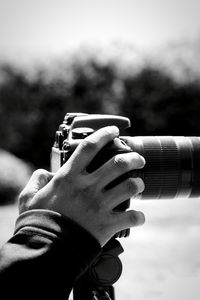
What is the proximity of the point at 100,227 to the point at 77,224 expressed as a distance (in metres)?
0.03

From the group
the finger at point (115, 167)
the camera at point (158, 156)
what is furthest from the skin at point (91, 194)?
the camera at point (158, 156)

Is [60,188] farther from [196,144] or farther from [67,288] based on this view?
[196,144]

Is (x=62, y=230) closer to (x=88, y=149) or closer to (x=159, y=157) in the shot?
Result: (x=88, y=149)

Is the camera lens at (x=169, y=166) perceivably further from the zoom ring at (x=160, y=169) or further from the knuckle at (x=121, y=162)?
the knuckle at (x=121, y=162)

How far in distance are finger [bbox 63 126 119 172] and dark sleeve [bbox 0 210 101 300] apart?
0.07 m

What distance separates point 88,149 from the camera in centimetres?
56

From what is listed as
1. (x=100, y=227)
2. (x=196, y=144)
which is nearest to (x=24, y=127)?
(x=196, y=144)

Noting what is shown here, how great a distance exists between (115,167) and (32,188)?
144 millimetres

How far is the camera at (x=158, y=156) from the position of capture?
2.60 feet

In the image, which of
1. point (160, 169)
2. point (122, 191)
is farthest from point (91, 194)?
point (160, 169)

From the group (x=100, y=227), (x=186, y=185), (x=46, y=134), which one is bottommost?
(x=46, y=134)

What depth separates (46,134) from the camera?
4.97 meters

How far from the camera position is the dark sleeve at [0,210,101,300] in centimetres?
47

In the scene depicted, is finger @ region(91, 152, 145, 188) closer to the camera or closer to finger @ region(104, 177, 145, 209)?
finger @ region(104, 177, 145, 209)
